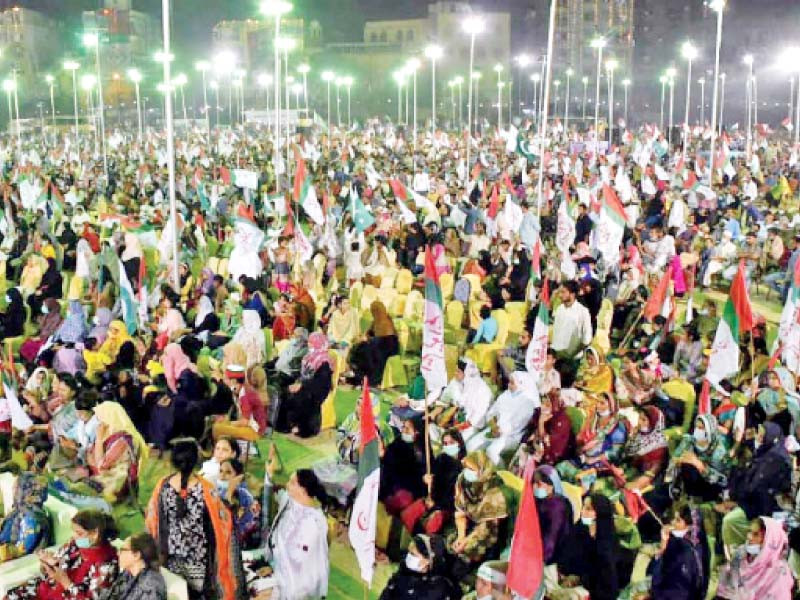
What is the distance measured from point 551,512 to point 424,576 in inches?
40.8

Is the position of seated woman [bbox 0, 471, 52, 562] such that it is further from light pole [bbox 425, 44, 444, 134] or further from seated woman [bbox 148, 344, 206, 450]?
light pole [bbox 425, 44, 444, 134]

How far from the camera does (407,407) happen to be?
7.80 metres

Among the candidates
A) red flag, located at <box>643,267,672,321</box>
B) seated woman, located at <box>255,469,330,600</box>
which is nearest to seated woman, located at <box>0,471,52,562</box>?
seated woman, located at <box>255,469,330,600</box>

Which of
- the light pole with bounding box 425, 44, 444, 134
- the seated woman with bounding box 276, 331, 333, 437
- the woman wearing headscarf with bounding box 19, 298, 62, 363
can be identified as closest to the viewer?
the seated woman with bounding box 276, 331, 333, 437

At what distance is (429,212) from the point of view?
1655cm

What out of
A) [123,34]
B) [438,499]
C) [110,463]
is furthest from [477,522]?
[123,34]

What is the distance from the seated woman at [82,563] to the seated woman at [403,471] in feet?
6.80

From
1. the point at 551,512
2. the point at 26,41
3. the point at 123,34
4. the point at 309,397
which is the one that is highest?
the point at 123,34

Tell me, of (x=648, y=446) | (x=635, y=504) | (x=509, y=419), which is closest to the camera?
(x=635, y=504)

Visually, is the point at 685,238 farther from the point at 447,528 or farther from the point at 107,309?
the point at 447,528

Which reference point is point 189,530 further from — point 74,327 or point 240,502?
point 74,327

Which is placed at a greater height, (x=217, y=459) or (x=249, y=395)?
(x=217, y=459)

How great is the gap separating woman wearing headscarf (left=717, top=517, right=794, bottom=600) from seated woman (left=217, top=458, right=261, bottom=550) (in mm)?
3047

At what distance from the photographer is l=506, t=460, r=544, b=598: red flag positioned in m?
4.72
